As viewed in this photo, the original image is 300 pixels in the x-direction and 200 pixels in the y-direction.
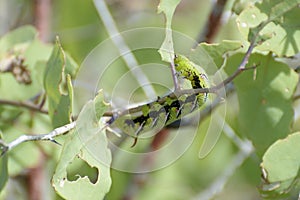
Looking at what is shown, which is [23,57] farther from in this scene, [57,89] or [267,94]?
[267,94]

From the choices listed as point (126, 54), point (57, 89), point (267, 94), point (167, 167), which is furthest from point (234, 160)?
point (57, 89)

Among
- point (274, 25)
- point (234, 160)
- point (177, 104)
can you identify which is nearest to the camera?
point (177, 104)

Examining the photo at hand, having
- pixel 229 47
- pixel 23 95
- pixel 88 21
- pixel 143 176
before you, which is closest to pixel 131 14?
pixel 88 21

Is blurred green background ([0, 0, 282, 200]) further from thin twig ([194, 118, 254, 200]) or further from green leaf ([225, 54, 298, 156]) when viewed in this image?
green leaf ([225, 54, 298, 156])

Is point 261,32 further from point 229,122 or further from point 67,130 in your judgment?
point 229,122

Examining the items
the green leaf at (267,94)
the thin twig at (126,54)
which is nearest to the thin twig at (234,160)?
the thin twig at (126,54)
